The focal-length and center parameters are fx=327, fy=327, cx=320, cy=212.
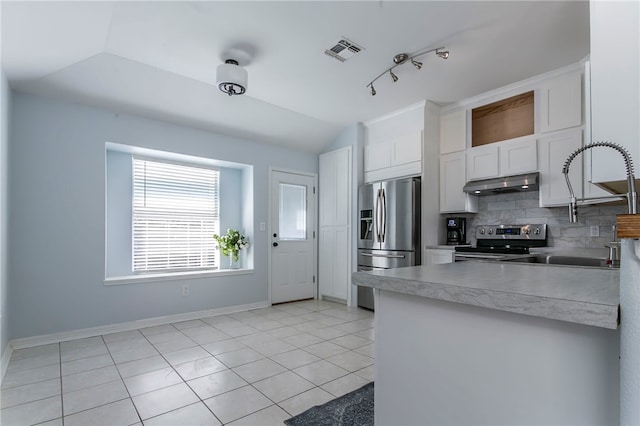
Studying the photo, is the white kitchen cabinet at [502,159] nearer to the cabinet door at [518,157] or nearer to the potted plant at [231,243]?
the cabinet door at [518,157]

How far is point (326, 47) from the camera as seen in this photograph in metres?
2.84

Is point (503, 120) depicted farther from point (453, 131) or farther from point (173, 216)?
point (173, 216)

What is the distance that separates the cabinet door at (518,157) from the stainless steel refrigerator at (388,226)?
3.11 feet

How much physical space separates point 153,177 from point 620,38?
4466 millimetres

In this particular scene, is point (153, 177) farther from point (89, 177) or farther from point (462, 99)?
point (462, 99)

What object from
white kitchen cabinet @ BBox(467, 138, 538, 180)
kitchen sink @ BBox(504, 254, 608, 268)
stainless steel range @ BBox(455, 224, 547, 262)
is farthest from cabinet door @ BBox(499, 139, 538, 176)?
kitchen sink @ BBox(504, 254, 608, 268)

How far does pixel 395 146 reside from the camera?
4344 mm

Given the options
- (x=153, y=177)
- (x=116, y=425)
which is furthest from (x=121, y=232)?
(x=116, y=425)

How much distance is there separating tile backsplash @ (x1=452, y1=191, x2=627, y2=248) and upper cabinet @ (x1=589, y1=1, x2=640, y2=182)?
2216 mm

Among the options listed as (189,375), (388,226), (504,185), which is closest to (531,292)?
(189,375)

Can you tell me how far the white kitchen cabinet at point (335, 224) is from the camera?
16.0 feet

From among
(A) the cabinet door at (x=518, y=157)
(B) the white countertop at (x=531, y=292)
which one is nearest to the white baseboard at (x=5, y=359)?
(B) the white countertop at (x=531, y=292)

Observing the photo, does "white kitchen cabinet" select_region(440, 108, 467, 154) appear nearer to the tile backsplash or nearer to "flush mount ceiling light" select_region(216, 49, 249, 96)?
the tile backsplash

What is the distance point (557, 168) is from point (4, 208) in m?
5.04
